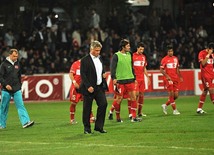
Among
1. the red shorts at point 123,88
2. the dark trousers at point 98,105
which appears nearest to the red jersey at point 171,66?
the red shorts at point 123,88

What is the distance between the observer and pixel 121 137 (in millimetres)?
15766

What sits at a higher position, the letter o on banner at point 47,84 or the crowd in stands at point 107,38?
the crowd in stands at point 107,38

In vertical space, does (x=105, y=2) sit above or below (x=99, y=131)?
above

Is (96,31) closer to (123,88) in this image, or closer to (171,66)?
(171,66)

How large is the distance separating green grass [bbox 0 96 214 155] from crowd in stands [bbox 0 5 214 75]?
12214 millimetres

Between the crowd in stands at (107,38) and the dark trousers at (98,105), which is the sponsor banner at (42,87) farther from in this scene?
the dark trousers at (98,105)

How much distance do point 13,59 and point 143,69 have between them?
5312 millimetres

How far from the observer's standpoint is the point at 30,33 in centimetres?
3659

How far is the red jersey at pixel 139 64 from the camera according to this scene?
2253 centimetres

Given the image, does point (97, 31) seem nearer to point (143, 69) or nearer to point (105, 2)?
point (105, 2)

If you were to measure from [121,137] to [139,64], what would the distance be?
7139 mm

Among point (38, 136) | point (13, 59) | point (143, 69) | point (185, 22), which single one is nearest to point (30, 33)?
point (185, 22)

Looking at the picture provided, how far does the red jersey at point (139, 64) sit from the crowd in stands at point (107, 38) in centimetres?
1165

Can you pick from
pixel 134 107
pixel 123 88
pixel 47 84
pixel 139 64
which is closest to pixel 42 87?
pixel 47 84
